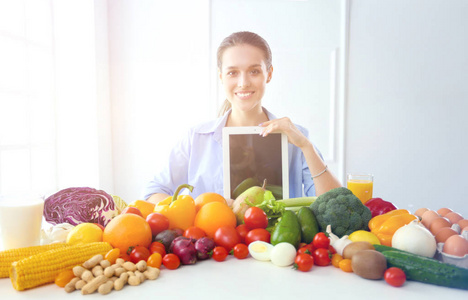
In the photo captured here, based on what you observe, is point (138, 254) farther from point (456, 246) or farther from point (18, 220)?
point (456, 246)

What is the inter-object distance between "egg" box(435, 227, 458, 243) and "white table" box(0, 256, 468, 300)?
0.15 m

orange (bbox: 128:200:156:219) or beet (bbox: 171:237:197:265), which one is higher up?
orange (bbox: 128:200:156:219)

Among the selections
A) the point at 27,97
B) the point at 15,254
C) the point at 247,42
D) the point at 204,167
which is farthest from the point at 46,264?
the point at 27,97

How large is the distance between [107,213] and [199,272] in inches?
14.9

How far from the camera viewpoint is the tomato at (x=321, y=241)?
0.87 m

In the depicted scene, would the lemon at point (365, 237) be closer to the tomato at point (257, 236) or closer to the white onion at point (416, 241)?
the white onion at point (416, 241)

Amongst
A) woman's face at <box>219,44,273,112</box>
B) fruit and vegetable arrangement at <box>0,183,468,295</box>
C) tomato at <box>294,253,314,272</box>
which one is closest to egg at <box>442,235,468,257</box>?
fruit and vegetable arrangement at <box>0,183,468,295</box>

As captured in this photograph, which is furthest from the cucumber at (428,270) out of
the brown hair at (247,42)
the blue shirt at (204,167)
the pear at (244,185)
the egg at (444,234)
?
the brown hair at (247,42)

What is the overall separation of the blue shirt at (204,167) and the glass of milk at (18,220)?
88 centimetres

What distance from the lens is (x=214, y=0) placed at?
296 centimetres

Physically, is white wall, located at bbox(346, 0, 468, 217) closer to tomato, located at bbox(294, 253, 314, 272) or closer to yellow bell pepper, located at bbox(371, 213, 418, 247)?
yellow bell pepper, located at bbox(371, 213, 418, 247)

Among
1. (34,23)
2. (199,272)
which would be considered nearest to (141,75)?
(34,23)

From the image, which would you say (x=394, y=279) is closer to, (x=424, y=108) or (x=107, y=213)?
(x=107, y=213)

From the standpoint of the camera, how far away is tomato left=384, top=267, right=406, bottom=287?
75cm
